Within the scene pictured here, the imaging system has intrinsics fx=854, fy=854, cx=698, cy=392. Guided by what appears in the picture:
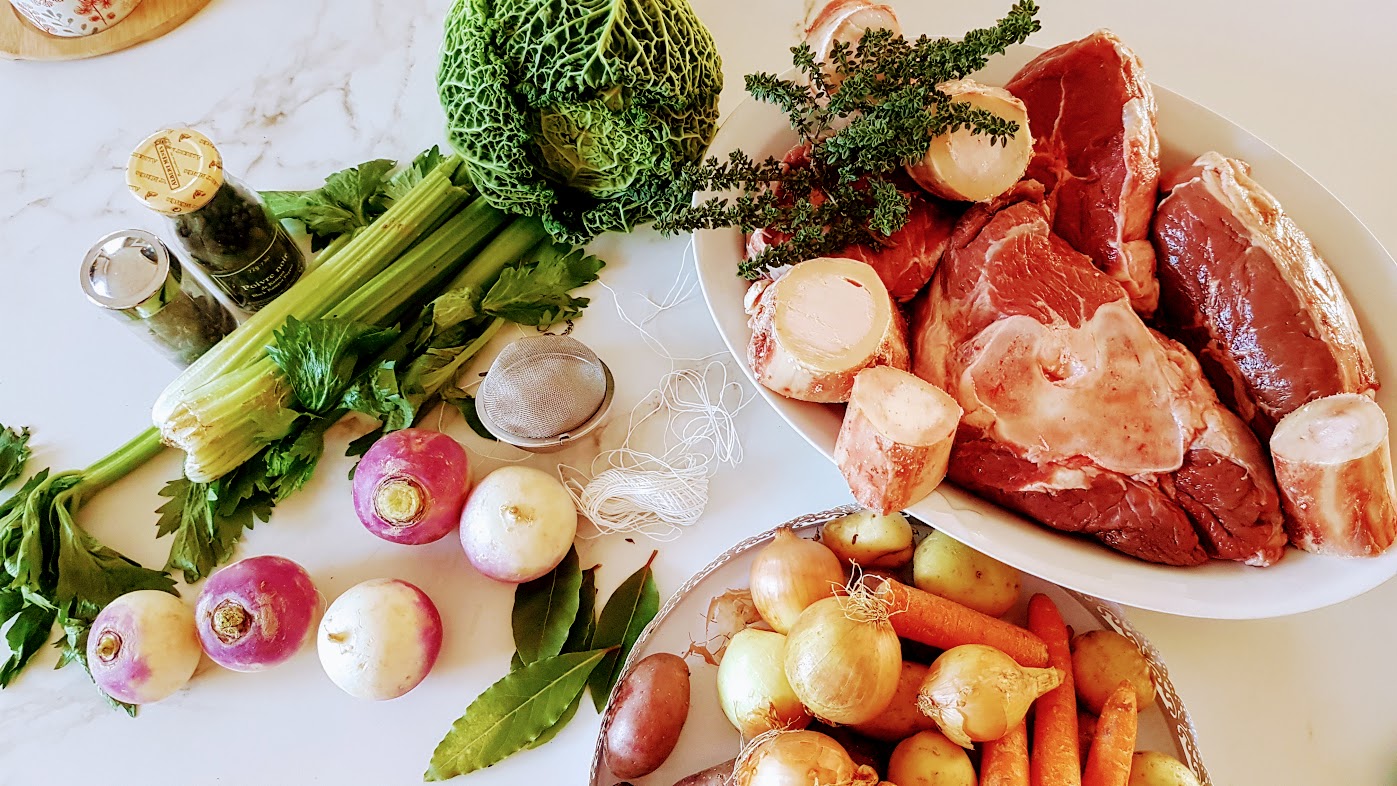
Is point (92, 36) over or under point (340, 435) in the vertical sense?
over

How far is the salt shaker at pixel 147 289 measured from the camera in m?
0.99

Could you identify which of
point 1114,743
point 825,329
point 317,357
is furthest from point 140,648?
point 1114,743

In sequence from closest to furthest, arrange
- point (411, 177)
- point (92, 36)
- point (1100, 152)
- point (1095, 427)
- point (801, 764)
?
point (801, 764)
point (1095, 427)
point (1100, 152)
point (411, 177)
point (92, 36)

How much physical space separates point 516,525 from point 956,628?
50 cm

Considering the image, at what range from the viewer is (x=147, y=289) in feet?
3.24

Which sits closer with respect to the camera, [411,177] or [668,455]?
[668,455]

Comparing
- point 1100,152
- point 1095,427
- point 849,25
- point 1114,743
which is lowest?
point 1114,743

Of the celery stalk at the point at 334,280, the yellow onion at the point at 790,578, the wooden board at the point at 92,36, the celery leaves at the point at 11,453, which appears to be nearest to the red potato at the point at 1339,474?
the yellow onion at the point at 790,578

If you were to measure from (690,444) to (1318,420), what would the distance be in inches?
26.8

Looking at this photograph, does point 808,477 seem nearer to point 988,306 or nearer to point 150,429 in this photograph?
point 988,306

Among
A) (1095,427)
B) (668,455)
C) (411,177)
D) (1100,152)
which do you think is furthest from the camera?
(411,177)

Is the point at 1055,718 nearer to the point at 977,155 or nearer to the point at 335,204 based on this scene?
the point at 977,155

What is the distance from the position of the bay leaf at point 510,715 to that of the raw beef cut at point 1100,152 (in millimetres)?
760

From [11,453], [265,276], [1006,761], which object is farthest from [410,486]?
[1006,761]
